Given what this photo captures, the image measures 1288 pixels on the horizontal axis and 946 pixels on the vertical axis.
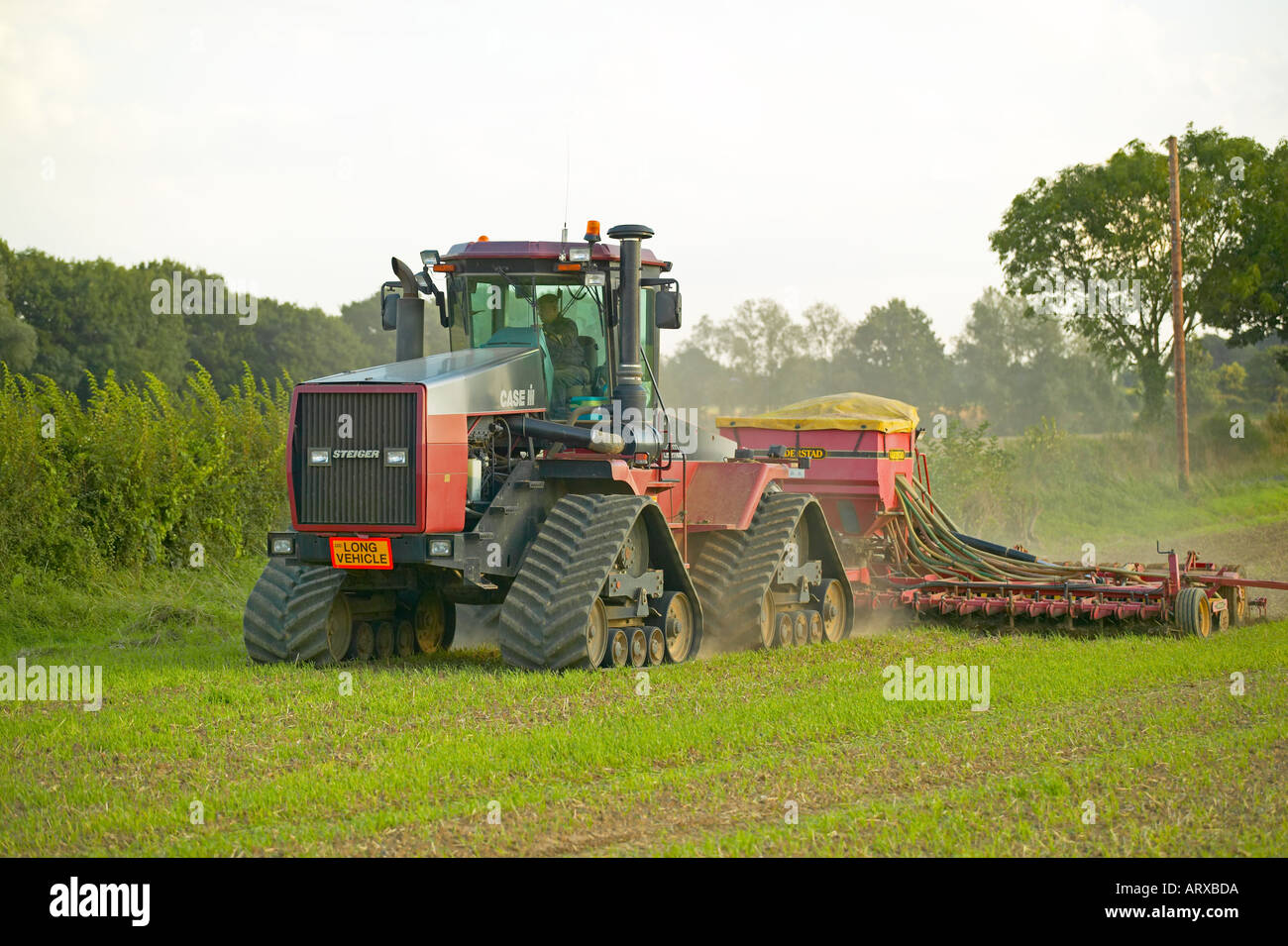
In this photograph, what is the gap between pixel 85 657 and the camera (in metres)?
13.2

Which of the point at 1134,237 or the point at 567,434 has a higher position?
the point at 1134,237

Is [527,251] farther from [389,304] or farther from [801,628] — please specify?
[801,628]

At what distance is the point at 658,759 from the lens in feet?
28.2

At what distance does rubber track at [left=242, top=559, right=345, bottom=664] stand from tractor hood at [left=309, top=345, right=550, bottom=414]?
66.6 inches

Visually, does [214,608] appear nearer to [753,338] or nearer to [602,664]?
[602,664]

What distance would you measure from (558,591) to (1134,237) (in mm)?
30423

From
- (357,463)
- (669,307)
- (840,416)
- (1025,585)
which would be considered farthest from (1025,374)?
(357,463)

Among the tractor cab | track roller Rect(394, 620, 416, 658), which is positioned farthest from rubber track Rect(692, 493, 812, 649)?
track roller Rect(394, 620, 416, 658)

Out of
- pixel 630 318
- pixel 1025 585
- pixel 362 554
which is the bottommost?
pixel 1025 585

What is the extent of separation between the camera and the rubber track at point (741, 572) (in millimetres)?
13820

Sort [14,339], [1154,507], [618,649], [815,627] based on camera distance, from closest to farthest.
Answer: [618,649] → [815,627] → [1154,507] → [14,339]

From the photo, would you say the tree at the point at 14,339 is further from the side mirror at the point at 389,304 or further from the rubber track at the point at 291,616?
the rubber track at the point at 291,616

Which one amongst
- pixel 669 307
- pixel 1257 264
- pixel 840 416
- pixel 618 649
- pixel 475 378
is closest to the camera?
pixel 475 378

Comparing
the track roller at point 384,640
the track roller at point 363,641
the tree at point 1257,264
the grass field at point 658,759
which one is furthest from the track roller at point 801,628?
the tree at point 1257,264
